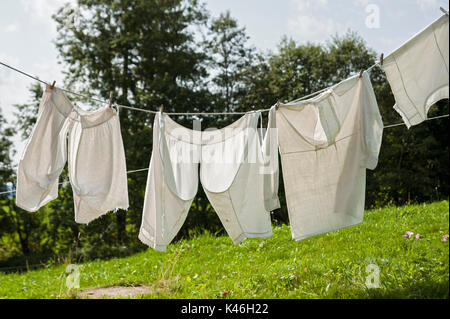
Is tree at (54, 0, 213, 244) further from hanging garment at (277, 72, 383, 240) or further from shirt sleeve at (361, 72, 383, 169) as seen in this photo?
shirt sleeve at (361, 72, 383, 169)

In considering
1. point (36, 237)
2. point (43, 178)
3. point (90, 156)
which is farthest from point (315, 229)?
point (36, 237)

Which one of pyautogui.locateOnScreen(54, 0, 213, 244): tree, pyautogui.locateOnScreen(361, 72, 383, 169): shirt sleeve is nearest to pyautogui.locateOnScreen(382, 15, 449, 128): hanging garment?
pyautogui.locateOnScreen(361, 72, 383, 169): shirt sleeve

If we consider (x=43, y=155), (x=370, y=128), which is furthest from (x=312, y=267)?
(x=43, y=155)

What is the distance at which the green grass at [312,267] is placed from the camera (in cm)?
321

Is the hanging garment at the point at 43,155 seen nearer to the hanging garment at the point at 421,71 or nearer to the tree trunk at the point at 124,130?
the hanging garment at the point at 421,71

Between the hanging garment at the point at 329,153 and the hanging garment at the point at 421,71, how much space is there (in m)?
0.18

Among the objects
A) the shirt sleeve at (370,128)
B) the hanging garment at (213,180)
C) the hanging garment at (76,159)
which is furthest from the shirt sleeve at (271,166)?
the hanging garment at (76,159)

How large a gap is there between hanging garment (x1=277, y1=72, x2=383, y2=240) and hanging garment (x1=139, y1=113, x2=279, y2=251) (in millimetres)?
177

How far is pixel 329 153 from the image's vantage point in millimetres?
2855

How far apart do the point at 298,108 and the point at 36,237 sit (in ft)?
34.9

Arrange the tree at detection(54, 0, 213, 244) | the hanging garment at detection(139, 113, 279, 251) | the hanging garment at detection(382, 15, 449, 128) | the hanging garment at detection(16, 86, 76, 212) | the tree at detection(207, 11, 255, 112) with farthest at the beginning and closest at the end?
the tree at detection(207, 11, 255, 112)
the tree at detection(54, 0, 213, 244)
the hanging garment at detection(139, 113, 279, 251)
the hanging garment at detection(16, 86, 76, 212)
the hanging garment at detection(382, 15, 449, 128)

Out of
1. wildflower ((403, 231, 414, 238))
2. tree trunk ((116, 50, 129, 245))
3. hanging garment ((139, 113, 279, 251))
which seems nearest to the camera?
hanging garment ((139, 113, 279, 251))

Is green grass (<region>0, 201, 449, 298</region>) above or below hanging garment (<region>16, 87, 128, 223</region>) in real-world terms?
below

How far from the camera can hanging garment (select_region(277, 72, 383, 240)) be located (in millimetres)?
2762
